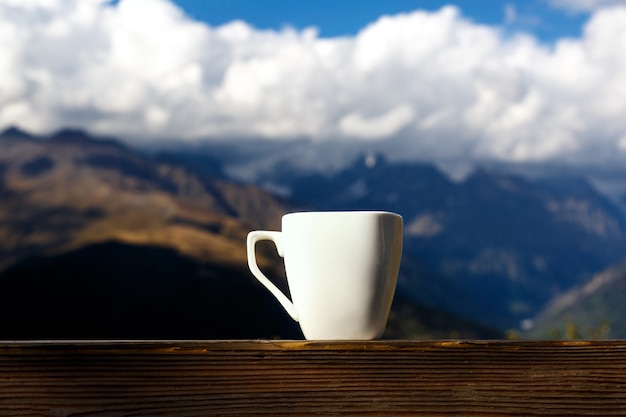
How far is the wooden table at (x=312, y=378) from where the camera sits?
1.78 metres

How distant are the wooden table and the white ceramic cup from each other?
0.23 m

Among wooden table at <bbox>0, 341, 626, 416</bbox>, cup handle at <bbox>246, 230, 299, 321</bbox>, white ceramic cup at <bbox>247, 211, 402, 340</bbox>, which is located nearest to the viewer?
wooden table at <bbox>0, 341, 626, 416</bbox>

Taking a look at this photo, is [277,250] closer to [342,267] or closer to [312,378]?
[342,267]

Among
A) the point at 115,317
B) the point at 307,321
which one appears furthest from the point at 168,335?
the point at 307,321

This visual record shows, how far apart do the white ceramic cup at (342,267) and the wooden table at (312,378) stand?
0.23 m

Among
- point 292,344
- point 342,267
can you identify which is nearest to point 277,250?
point 342,267

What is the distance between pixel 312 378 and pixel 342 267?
328 millimetres

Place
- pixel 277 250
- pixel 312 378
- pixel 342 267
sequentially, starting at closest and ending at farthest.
A: pixel 312 378, pixel 342 267, pixel 277 250

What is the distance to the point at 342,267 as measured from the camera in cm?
210

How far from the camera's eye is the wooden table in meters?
1.78

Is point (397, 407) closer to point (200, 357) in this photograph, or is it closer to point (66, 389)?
point (200, 357)

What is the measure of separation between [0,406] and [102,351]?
24 centimetres

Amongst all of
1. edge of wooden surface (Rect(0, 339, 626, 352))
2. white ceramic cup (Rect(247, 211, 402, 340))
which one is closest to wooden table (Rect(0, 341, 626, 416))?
edge of wooden surface (Rect(0, 339, 626, 352))

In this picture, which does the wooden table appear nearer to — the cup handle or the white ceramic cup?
the white ceramic cup
